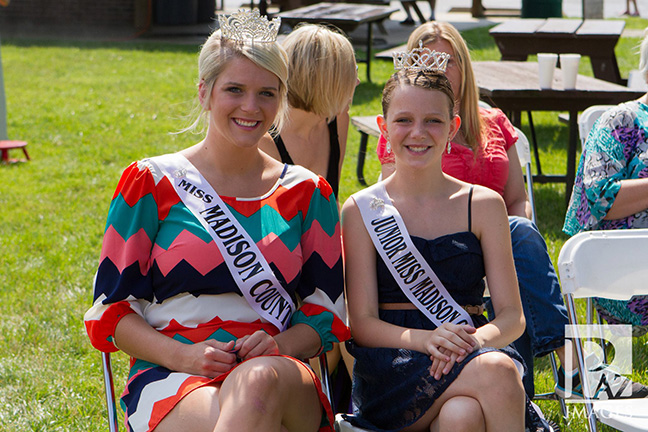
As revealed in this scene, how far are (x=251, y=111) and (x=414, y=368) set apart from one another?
101 cm

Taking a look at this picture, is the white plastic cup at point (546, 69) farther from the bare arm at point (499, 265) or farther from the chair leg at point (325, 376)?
the chair leg at point (325, 376)

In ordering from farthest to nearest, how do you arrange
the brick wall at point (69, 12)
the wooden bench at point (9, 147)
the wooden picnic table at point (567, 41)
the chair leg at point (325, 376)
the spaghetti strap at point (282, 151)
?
the brick wall at point (69, 12), the wooden picnic table at point (567, 41), the wooden bench at point (9, 147), the spaghetti strap at point (282, 151), the chair leg at point (325, 376)

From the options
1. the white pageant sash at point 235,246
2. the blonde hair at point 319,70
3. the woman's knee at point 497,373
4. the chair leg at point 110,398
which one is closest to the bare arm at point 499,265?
the woman's knee at point 497,373

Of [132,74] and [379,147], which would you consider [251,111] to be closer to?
[379,147]

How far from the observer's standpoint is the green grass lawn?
12.8 ft

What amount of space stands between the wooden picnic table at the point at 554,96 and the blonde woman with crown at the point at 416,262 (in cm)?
343

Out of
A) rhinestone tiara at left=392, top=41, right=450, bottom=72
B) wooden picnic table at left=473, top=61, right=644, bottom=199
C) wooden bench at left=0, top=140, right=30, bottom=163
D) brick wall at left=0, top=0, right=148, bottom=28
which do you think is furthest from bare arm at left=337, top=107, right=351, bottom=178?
brick wall at left=0, top=0, right=148, bottom=28

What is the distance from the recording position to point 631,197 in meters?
3.51

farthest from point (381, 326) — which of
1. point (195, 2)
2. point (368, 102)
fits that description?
point (195, 2)

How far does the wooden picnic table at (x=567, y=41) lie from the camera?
855 cm

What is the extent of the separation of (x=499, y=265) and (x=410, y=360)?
0.49 m

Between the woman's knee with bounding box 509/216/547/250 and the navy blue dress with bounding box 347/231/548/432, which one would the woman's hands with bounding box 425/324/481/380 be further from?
the woman's knee with bounding box 509/216/547/250

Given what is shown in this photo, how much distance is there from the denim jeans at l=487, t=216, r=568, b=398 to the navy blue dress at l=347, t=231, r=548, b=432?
43 centimetres

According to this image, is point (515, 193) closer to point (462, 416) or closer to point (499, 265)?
point (499, 265)
